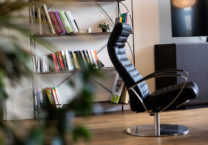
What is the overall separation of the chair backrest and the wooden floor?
12.4 inches

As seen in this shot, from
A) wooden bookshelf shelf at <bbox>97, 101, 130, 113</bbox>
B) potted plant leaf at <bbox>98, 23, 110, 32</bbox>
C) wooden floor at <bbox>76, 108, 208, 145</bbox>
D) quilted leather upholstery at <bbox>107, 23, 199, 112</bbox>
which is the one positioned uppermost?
potted plant leaf at <bbox>98, 23, 110, 32</bbox>

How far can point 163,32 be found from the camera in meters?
5.46

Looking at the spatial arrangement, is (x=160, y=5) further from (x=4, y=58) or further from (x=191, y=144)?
(x=4, y=58)

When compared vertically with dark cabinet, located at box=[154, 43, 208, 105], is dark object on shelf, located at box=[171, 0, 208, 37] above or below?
above

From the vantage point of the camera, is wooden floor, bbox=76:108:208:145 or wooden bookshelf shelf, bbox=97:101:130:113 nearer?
wooden floor, bbox=76:108:208:145

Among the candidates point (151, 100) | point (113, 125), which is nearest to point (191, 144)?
point (151, 100)

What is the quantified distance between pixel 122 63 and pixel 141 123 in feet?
3.01

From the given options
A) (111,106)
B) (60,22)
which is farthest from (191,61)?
(60,22)

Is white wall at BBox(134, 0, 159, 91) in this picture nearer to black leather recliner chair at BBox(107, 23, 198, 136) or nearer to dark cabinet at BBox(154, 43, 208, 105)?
dark cabinet at BBox(154, 43, 208, 105)

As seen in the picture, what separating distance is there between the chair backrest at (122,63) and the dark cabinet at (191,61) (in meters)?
1.38

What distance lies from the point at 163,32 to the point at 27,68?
4.88 m

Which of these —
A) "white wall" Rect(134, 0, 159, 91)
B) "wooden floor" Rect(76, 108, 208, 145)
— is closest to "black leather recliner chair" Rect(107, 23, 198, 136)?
"wooden floor" Rect(76, 108, 208, 145)

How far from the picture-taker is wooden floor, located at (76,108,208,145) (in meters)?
3.33

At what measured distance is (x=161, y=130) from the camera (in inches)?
147
